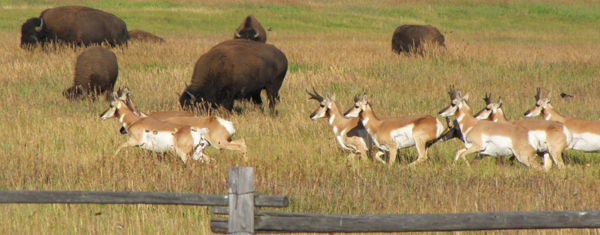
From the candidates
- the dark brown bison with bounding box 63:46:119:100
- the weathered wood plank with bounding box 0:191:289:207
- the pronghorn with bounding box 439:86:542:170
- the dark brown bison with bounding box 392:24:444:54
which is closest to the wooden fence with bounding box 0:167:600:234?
the weathered wood plank with bounding box 0:191:289:207

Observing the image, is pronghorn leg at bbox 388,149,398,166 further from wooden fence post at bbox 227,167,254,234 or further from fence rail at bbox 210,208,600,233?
wooden fence post at bbox 227,167,254,234

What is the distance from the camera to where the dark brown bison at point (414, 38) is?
19.8 m

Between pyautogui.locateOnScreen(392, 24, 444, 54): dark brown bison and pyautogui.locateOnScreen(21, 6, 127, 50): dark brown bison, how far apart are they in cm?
1041

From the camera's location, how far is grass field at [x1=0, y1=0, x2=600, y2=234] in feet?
18.4

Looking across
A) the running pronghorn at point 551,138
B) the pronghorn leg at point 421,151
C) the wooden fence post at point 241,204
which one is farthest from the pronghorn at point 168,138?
the running pronghorn at point 551,138

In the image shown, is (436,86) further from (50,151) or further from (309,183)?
(50,151)

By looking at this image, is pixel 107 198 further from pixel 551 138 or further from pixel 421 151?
pixel 551 138

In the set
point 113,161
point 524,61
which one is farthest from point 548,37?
point 113,161

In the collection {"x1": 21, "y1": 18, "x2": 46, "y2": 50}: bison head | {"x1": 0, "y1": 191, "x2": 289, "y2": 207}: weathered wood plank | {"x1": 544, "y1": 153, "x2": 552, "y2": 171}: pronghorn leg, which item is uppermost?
{"x1": 0, "y1": 191, "x2": 289, "y2": 207}: weathered wood plank

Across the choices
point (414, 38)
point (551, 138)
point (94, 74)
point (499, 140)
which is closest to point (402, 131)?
point (499, 140)

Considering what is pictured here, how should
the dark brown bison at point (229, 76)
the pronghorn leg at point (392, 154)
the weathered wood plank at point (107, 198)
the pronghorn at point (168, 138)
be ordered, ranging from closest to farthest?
the weathered wood plank at point (107, 198) < the pronghorn at point (168, 138) < the pronghorn leg at point (392, 154) < the dark brown bison at point (229, 76)

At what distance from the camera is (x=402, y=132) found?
7.46 meters

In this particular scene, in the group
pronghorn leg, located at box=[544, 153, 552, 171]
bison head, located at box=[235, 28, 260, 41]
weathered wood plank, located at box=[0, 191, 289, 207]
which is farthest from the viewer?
bison head, located at box=[235, 28, 260, 41]

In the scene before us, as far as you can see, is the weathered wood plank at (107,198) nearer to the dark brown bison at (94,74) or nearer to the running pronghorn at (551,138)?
the running pronghorn at (551,138)
